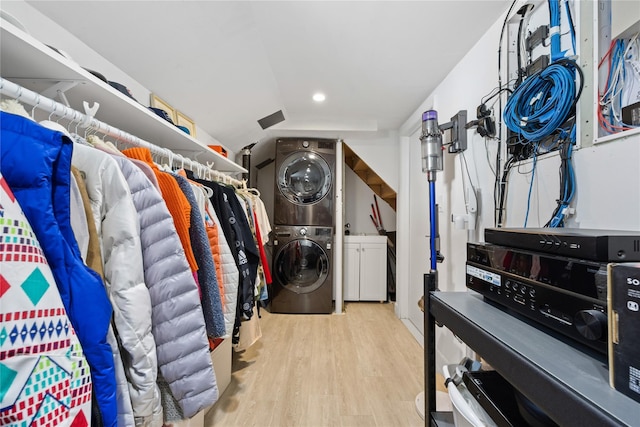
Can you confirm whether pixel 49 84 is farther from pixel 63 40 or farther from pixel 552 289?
pixel 552 289

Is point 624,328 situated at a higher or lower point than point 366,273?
higher

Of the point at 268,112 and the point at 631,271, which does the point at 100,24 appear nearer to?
the point at 268,112

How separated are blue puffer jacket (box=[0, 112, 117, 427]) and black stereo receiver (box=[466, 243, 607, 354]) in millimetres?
937

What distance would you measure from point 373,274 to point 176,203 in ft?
9.71

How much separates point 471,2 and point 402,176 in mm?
1853

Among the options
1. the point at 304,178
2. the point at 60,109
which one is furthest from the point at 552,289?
the point at 304,178

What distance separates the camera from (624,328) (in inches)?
15.2

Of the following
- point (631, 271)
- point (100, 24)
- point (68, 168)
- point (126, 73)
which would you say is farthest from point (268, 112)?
point (631, 271)

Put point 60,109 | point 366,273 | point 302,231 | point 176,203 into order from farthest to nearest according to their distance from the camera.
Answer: point 366,273 < point 302,231 < point 176,203 < point 60,109

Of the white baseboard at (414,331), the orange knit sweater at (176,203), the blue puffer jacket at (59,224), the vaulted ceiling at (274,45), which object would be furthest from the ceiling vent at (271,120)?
the white baseboard at (414,331)

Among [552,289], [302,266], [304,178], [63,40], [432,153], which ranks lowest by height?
[302,266]

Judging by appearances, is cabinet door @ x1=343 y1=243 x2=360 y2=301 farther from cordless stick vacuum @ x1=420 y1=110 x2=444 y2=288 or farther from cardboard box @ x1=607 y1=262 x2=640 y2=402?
cardboard box @ x1=607 y1=262 x2=640 y2=402

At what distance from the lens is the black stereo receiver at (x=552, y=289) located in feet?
1.52

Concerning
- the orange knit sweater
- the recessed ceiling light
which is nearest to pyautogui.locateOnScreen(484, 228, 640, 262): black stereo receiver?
the orange knit sweater
